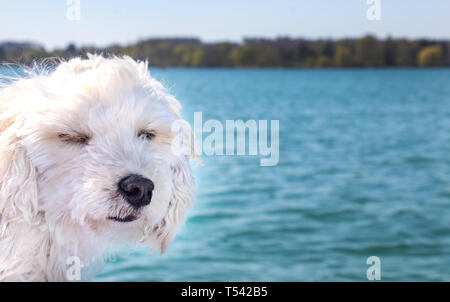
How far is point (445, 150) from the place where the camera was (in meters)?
33.0

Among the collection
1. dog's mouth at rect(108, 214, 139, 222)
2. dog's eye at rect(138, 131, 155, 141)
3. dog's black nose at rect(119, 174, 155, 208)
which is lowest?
dog's mouth at rect(108, 214, 139, 222)

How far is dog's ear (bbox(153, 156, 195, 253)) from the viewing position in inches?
131

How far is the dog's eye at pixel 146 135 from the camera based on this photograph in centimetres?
309

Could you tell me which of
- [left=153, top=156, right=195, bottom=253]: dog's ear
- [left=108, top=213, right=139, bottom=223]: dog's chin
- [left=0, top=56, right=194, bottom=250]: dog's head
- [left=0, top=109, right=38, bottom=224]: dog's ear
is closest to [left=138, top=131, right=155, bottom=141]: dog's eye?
[left=0, top=56, right=194, bottom=250]: dog's head

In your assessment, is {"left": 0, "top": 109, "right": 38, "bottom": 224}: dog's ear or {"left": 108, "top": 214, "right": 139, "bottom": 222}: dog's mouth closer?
{"left": 0, "top": 109, "right": 38, "bottom": 224}: dog's ear

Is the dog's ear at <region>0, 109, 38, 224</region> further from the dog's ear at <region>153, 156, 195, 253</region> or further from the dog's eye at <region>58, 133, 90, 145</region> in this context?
the dog's ear at <region>153, 156, 195, 253</region>

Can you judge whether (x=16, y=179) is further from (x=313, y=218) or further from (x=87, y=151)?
(x=313, y=218)

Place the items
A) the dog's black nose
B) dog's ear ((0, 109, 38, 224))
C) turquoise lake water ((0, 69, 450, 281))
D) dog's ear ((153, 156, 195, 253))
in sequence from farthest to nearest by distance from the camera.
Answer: turquoise lake water ((0, 69, 450, 281)), dog's ear ((153, 156, 195, 253)), the dog's black nose, dog's ear ((0, 109, 38, 224))

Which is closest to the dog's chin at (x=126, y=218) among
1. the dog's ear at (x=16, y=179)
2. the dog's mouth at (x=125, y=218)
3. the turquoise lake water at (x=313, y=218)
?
the dog's mouth at (x=125, y=218)

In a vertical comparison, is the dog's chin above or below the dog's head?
below

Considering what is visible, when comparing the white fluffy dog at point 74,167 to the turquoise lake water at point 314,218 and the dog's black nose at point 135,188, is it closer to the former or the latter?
the dog's black nose at point 135,188

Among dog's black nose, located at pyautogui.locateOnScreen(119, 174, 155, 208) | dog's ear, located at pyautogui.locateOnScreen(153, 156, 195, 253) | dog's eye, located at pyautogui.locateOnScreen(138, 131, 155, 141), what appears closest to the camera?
dog's black nose, located at pyautogui.locateOnScreen(119, 174, 155, 208)
